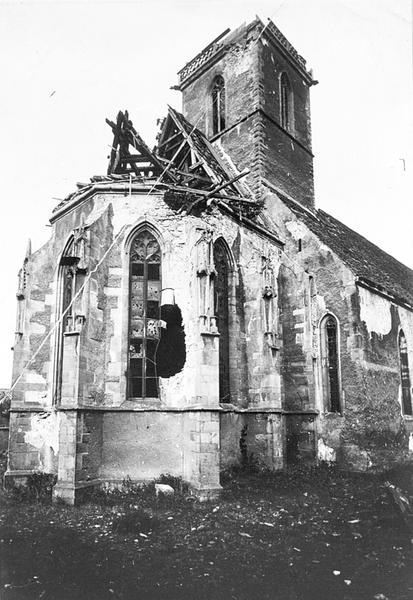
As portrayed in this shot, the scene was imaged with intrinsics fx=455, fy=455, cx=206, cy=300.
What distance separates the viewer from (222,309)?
41.7ft

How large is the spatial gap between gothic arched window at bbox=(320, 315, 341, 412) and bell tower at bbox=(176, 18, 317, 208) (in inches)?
217

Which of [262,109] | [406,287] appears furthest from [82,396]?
[406,287]

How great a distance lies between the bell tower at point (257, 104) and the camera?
17.7 meters

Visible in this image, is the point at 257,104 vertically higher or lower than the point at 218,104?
lower

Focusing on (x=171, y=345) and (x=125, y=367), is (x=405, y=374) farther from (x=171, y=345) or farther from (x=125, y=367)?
(x=125, y=367)

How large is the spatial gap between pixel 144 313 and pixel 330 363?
20.7ft

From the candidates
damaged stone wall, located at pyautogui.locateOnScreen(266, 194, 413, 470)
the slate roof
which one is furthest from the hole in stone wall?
the slate roof

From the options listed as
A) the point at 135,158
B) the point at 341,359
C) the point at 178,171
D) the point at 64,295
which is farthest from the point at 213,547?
the point at 135,158

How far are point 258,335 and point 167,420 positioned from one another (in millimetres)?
3611

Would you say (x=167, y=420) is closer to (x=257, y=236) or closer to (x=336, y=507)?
(x=336, y=507)

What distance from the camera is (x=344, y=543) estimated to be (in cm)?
741

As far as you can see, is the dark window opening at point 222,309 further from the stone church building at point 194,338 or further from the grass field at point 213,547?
the grass field at point 213,547

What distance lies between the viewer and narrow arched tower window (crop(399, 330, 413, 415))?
16312mm

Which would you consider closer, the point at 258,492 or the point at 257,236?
the point at 258,492
